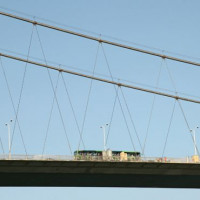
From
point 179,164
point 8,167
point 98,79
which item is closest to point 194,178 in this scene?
point 179,164

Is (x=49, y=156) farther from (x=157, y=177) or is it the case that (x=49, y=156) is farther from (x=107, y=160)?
(x=157, y=177)

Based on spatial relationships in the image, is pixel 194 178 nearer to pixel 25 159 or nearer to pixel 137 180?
pixel 137 180

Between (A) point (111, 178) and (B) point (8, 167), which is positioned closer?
(B) point (8, 167)

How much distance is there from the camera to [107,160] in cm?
10031

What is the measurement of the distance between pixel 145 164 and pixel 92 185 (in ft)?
24.9

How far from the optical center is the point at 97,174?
98000 millimetres

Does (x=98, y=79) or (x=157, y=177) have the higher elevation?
(x=98, y=79)

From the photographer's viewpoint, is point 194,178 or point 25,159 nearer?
point 25,159

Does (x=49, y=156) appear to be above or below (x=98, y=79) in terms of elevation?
below

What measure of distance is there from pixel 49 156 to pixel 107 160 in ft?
29.6

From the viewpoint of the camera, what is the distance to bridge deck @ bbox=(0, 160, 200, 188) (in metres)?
94.0

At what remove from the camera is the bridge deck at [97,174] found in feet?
308

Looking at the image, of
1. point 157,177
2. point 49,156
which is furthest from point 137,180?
point 49,156

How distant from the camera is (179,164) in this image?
99875 millimetres
